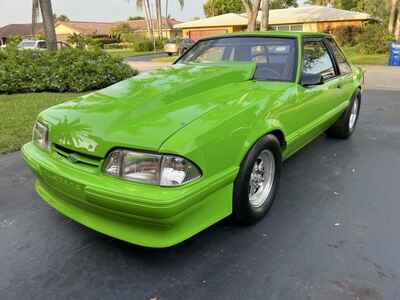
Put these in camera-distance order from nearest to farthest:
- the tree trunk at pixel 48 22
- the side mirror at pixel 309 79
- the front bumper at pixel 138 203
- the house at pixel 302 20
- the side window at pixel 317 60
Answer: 1. the front bumper at pixel 138 203
2. the side mirror at pixel 309 79
3. the side window at pixel 317 60
4. the tree trunk at pixel 48 22
5. the house at pixel 302 20

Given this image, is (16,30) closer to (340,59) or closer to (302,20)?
(302,20)

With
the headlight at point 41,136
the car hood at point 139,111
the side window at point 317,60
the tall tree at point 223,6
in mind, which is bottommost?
the headlight at point 41,136

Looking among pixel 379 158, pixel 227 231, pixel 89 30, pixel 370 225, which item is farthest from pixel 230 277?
pixel 89 30

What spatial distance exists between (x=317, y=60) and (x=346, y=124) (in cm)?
147

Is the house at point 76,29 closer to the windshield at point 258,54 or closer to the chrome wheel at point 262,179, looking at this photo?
the windshield at point 258,54

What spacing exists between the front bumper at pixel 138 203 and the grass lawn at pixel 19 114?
3.05 metres

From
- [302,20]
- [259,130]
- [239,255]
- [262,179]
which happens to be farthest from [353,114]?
[302,20]

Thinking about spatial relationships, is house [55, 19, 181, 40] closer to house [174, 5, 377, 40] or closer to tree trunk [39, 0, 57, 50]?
house [174, 5, 377, 40]

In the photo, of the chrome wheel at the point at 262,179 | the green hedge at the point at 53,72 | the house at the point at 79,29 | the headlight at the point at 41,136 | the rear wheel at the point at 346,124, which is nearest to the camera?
the headlight at the point at 41,136

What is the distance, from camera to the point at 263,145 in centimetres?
281

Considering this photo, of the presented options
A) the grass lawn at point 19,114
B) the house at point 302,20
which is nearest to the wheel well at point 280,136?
the grass lawn at point 19,114

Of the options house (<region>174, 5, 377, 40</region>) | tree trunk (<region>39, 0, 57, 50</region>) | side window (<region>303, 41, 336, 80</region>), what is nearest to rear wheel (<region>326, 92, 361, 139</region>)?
side window (<region>303, 41, 336, 80</region>)

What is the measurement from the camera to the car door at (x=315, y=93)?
351 cm

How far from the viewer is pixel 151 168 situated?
7.20ft
